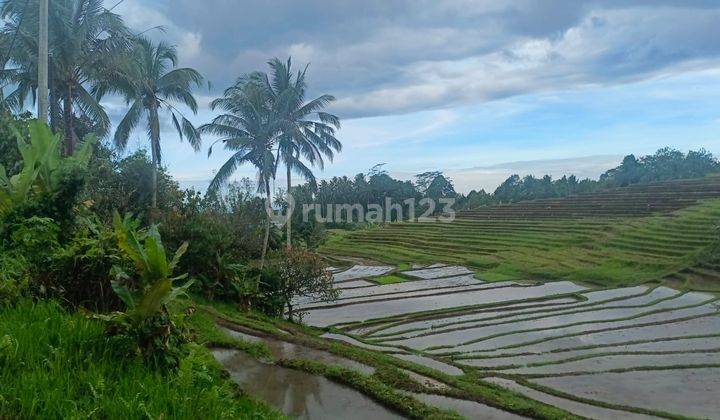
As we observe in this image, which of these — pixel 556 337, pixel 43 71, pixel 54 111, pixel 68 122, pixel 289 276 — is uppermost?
pixel 54 111

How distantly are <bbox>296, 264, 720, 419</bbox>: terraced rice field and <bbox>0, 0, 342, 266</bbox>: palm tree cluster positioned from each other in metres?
5.59

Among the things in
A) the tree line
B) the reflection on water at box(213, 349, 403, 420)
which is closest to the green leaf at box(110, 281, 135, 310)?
the reflection on water at box(213, 349, 403, 420)

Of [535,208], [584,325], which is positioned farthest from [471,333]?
[535,208]

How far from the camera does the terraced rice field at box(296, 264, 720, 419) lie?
10.6m

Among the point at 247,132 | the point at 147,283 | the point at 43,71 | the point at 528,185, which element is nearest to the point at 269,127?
the point at 247,132

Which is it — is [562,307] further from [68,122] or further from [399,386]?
[68,122]

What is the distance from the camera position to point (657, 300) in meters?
20.1

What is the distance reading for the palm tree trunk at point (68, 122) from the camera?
16.3m

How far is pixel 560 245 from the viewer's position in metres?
33.3

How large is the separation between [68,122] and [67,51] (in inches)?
77.0

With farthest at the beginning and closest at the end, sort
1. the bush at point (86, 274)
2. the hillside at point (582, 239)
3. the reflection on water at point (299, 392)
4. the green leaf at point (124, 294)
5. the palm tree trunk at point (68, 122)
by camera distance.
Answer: the hillside at point (582, 239) < the palm tree trunk at point (68, 122) < the reflection on water at point (299, 392) < the bush at point (86, 274) < the green leaf at point (124, 294)

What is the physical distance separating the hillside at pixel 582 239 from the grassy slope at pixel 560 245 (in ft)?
0.16

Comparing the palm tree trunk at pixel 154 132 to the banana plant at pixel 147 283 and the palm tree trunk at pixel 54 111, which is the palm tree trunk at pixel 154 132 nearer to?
the palm tree trunk at pixel 54 111

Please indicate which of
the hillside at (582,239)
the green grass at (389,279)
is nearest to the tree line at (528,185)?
the hillside at (582,239)
